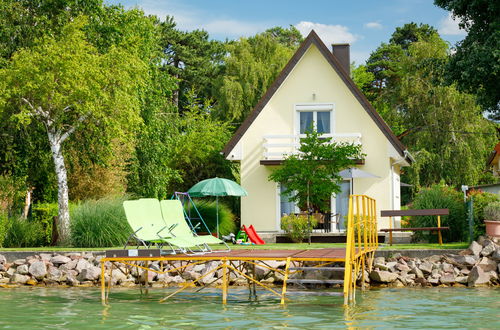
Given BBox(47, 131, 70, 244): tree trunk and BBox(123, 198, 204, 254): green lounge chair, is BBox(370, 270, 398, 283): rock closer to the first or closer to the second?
BBox(123, 198, 204, 254): green lounge chair

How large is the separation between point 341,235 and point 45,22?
12.4 m

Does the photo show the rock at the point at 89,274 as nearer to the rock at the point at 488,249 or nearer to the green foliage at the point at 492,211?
the rock at the point at 488,249

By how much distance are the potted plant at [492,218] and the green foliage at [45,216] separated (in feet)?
41.8

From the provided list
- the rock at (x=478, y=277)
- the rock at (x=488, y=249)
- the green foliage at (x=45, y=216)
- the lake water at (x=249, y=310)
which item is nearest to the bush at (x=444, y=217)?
the rock at (x=488, y=249)

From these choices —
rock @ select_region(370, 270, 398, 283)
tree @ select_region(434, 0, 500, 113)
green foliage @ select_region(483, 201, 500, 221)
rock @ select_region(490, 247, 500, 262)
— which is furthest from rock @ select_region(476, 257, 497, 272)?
tree @ select_region(434, 0, 500, 113)

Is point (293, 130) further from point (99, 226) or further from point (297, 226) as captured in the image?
point (99, 226)

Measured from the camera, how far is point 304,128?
2717 cm

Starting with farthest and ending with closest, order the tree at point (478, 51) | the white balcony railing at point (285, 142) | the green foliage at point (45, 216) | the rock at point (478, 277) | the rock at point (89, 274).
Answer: the white balcony railing at point (285, 142), the green foliage at point (45, 216), the tree at point (478, 51), the rock at point (89, 274), the rock at point (478, 277)

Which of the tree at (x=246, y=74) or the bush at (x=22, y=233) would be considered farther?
the tree at (x=246, y=74)

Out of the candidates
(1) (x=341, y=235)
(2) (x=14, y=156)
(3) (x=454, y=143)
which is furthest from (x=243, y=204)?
(3) (x=454, y=143)

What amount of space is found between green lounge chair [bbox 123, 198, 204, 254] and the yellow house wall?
12138 millimetres

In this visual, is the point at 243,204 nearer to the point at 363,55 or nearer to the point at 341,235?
the point at 341,235

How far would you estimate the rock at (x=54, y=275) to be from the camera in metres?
18.0

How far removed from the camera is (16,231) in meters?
22.2
